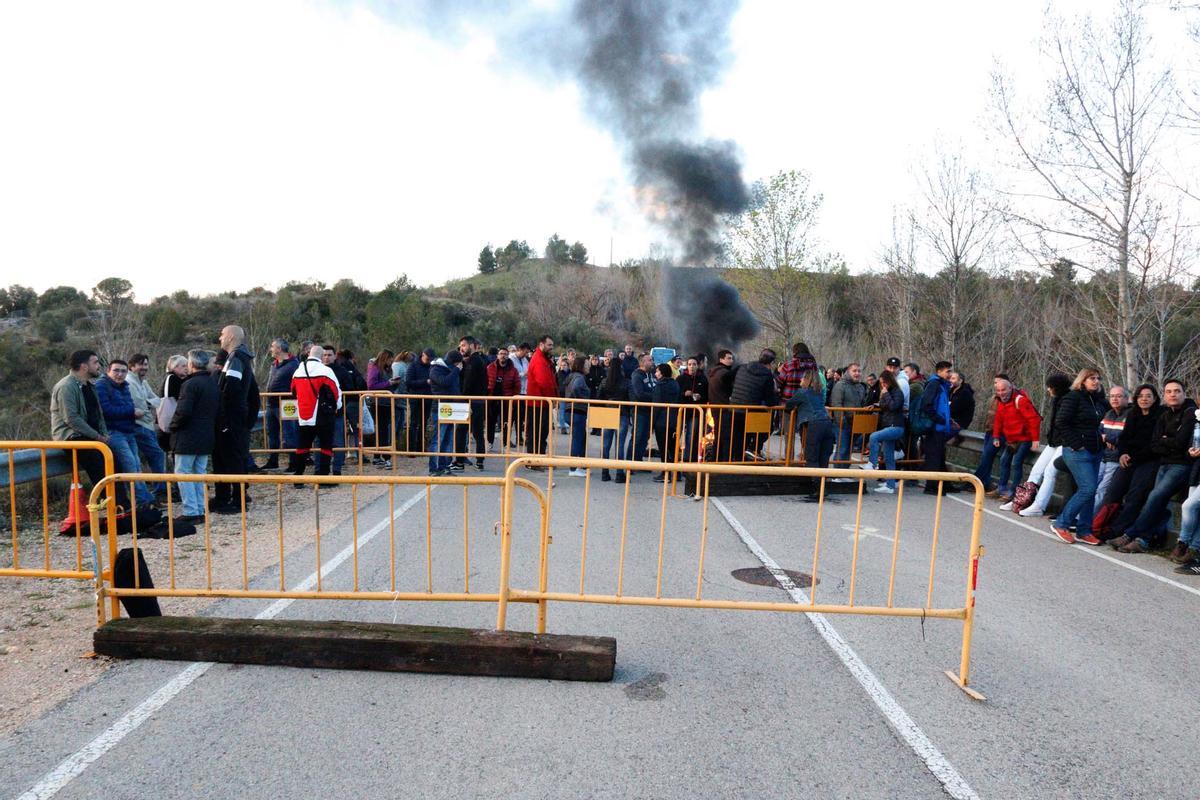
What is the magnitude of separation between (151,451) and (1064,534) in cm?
1042

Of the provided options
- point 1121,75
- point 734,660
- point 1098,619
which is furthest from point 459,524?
point 1121,75

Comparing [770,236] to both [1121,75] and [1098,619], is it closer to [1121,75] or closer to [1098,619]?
[1121,75]

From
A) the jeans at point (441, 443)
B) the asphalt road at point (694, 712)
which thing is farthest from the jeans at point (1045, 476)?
the jeans at point (441, 443)

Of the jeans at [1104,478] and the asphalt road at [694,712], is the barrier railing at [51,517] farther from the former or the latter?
the jeans at [1104,478]

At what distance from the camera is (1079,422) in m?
8.77

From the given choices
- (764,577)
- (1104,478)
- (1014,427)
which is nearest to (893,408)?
(1014,427)

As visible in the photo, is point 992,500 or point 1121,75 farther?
point 1121,75

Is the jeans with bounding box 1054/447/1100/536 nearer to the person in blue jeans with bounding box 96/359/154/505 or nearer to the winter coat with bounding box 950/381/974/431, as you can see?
the winter coat with bounding box 950/381/974/431

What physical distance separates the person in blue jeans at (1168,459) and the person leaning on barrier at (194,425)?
9533 mm

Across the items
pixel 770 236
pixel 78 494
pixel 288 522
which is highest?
pixel 770 236

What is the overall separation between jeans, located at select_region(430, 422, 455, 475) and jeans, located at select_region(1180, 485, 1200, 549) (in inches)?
350

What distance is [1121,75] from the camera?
13.6m

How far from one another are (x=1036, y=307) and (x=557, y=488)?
2138 centimetres

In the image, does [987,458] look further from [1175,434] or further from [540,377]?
[540,377]
